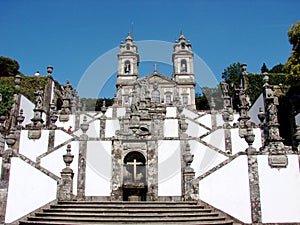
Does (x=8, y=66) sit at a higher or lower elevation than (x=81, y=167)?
higher

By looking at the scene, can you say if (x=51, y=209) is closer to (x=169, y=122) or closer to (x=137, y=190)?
(x=137, y=190)

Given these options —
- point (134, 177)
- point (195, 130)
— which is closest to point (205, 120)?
point (195, 130)

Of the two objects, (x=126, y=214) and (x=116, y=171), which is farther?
(x=116, y=171)

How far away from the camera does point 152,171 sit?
44.3ft

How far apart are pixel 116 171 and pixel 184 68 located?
34.1 meters

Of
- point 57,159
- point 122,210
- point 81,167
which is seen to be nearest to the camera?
point 122,210

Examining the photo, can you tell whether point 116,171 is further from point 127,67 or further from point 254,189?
point 127,67

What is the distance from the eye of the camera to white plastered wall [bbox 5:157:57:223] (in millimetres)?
10547

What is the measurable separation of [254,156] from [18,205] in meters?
8.22

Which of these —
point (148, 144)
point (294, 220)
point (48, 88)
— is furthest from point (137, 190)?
point (48, 88)

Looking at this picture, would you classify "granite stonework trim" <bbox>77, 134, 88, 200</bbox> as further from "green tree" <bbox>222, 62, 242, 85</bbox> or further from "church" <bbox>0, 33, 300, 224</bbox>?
"green tree" <bbox>222, 62, 242, 85</bbox>

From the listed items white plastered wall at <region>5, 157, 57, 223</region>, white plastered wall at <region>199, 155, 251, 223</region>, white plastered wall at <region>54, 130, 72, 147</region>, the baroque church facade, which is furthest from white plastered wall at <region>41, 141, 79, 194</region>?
the baroque church facade

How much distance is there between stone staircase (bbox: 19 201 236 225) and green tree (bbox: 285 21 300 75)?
1096 cm

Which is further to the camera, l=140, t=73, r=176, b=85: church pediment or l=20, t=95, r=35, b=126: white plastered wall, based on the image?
l=140, t=73, r=176, b=85: church pediment
